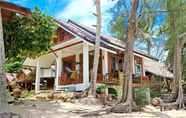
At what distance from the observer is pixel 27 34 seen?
17.3m

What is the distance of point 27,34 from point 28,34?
5cm

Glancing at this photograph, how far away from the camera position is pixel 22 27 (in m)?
17.3

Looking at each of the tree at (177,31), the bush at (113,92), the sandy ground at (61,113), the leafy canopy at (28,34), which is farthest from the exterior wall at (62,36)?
the sandy ground at (61,113)

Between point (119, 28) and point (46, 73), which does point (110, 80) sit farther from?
point (46, 73)

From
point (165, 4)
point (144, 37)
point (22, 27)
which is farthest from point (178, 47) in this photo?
point (22, 27)

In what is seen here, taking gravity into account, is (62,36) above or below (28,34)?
above

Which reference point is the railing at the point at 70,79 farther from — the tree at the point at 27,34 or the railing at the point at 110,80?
the tree at the point at 27,34

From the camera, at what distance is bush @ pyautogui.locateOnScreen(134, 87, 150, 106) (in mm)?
19922

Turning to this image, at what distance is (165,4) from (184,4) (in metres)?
0.96

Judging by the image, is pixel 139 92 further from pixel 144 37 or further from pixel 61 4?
pixel 61 4

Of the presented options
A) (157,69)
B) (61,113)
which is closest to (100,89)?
(61,113)

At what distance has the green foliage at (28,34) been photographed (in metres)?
17.1

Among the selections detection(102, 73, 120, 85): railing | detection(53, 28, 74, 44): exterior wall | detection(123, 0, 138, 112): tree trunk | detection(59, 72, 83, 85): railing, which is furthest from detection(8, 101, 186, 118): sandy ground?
detection(53, 28, 74, 44): exterior wall

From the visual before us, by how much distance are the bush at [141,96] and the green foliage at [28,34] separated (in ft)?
18.1
